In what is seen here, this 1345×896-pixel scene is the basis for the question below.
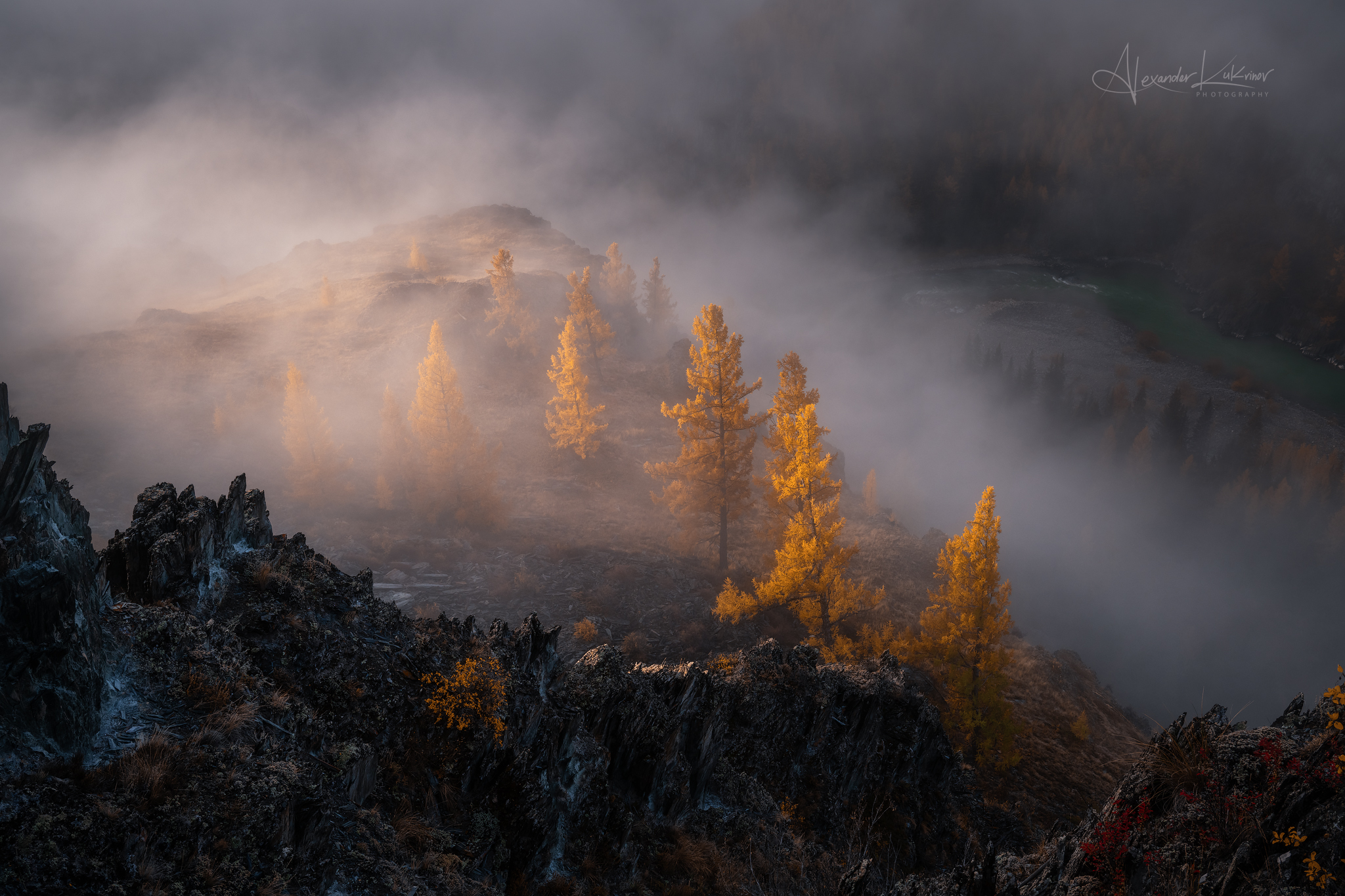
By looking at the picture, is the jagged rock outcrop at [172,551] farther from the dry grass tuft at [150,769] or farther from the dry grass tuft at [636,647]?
the dry grass tuft at [636,647]

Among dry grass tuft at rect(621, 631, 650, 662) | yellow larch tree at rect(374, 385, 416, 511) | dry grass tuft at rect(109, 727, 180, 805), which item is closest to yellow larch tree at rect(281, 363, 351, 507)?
yellow larch tree at rect(374, 385, 416, 511)

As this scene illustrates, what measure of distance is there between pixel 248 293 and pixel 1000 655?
100378mm

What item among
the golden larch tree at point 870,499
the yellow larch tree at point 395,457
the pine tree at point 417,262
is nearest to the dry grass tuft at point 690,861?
the yellow larch tree at point 395,457

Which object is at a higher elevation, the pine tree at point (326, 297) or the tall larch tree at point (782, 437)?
the pine tree at point (326, 297)

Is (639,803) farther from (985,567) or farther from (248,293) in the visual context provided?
(248,293)

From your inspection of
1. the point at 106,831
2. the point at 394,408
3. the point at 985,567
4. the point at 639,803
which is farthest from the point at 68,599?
the point at 394,408

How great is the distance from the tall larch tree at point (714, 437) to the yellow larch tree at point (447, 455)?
507 inches

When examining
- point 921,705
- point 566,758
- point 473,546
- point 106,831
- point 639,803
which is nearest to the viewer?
point 106,831

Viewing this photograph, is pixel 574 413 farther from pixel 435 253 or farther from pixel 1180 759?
pixel 435 253

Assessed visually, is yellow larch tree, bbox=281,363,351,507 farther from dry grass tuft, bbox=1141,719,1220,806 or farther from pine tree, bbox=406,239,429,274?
pine tree, bbox=406,239,429,274

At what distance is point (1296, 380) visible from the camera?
14962cm

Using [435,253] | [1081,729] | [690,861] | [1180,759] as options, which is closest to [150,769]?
[690,861]

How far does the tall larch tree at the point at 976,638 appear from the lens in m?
23.4

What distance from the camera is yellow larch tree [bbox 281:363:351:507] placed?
39.0m
